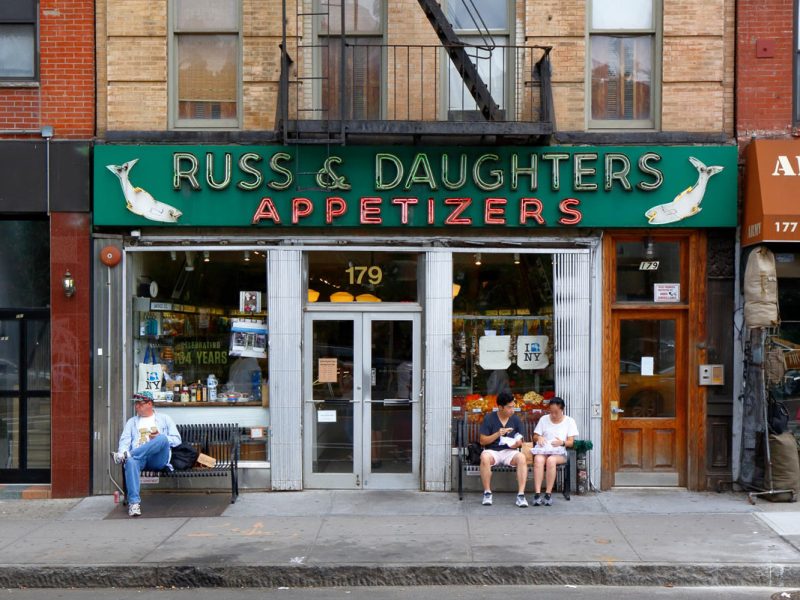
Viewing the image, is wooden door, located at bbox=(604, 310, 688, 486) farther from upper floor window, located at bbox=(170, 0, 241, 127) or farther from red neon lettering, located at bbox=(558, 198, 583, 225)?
upper floor window, located at bbox=(170, 0, 241, 127)

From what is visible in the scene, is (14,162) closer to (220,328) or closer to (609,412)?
(220,328)

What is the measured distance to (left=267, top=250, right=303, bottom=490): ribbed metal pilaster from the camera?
38.5 feet

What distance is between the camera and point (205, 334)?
12.1 m

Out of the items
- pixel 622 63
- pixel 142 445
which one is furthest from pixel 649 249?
pixel 142 445

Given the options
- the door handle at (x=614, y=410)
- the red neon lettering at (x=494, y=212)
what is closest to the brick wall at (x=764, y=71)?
the red neon lettering at (x=494, y=212)

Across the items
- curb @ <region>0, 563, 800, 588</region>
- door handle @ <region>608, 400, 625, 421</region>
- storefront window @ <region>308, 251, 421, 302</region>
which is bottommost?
curb @ <region>0, 563, 800, 588</region>

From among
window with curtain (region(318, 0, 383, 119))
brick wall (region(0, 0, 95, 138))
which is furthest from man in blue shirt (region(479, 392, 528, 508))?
brick wall (region(0, 0, 95, 138))

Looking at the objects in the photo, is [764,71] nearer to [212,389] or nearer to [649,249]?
[649,249]

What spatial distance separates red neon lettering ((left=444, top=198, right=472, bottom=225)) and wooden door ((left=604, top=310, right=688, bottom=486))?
229 cm

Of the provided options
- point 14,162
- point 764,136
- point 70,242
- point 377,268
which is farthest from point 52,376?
point 764,136

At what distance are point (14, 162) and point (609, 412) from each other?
8.00 metres

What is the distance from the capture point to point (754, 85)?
454 inches

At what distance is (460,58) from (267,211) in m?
2.96

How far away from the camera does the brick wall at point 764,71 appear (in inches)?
453
